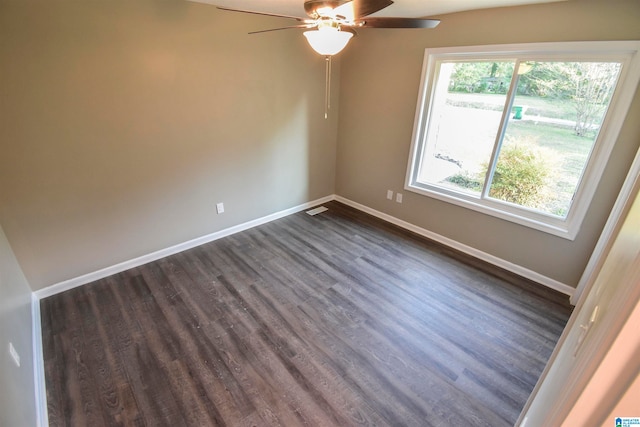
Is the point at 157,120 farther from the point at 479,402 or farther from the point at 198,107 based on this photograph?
the point at 479,402

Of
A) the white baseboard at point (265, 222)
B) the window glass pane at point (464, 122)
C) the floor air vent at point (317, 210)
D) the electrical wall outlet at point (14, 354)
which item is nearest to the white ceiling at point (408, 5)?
the window glass pane at point (464, 122)

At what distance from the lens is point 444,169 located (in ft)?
10.7

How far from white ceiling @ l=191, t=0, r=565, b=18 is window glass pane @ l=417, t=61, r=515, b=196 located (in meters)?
0.49

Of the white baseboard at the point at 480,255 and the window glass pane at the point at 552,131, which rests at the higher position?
the window glass pane at the point at 552,131

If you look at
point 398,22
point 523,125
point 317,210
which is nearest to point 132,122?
point 398,22

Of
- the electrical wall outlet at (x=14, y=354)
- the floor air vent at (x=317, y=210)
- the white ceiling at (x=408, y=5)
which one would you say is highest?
the white ceiling at (x=408, y=5)

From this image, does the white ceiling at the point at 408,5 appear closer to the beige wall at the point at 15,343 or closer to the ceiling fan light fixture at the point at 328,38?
the ceiling fan light fixture at the point at 328,38

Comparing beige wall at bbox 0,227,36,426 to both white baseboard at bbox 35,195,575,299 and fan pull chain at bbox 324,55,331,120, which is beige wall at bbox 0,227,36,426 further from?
fan pull chain at bbox 324,55,331,120

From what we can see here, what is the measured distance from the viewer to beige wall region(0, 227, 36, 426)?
1197mm

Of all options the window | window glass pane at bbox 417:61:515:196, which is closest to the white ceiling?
the window

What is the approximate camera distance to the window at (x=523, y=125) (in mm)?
2146

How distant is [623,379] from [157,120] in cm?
Result: 308

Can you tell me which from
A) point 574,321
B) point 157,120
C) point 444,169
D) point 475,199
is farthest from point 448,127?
point 157,120

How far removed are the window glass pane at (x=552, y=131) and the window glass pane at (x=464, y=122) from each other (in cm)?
15
